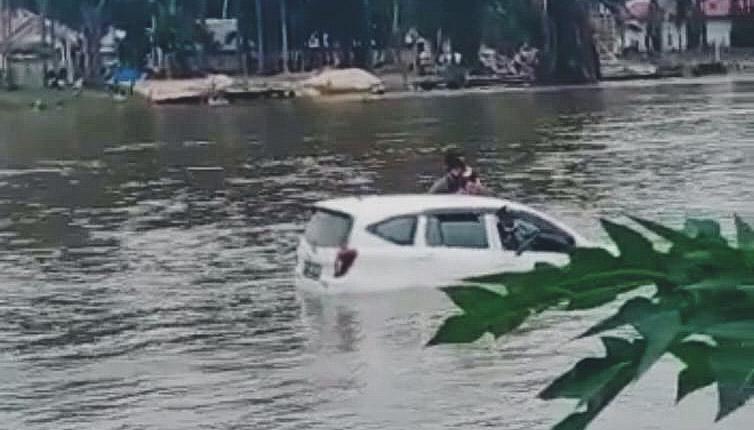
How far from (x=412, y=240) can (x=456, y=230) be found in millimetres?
406

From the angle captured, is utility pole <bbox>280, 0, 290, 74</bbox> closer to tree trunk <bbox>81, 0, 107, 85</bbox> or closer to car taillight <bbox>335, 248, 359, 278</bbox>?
tree trunk <bbox>81, 0, 107, 85</bbox>

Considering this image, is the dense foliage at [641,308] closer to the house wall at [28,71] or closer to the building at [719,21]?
the house wall at [28,71]

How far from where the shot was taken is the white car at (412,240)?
1875 cm

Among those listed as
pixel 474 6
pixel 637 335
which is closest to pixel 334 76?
Answer: pixel 474 6

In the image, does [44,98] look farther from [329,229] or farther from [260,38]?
[329,229]

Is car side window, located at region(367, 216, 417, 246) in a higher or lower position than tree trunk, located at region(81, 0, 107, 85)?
higher

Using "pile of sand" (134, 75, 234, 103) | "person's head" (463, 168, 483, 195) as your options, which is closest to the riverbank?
"pile of sand" (134, 75, 234, 103)

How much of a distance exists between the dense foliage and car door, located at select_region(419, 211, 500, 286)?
16.1 m

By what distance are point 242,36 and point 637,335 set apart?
12404cm

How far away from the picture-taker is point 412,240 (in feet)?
62.4

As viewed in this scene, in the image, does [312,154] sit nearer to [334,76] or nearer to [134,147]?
[134,147]

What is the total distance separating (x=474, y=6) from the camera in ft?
385

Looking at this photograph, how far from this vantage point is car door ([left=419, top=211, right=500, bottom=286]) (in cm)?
1859

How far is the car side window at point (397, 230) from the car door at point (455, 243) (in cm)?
11
